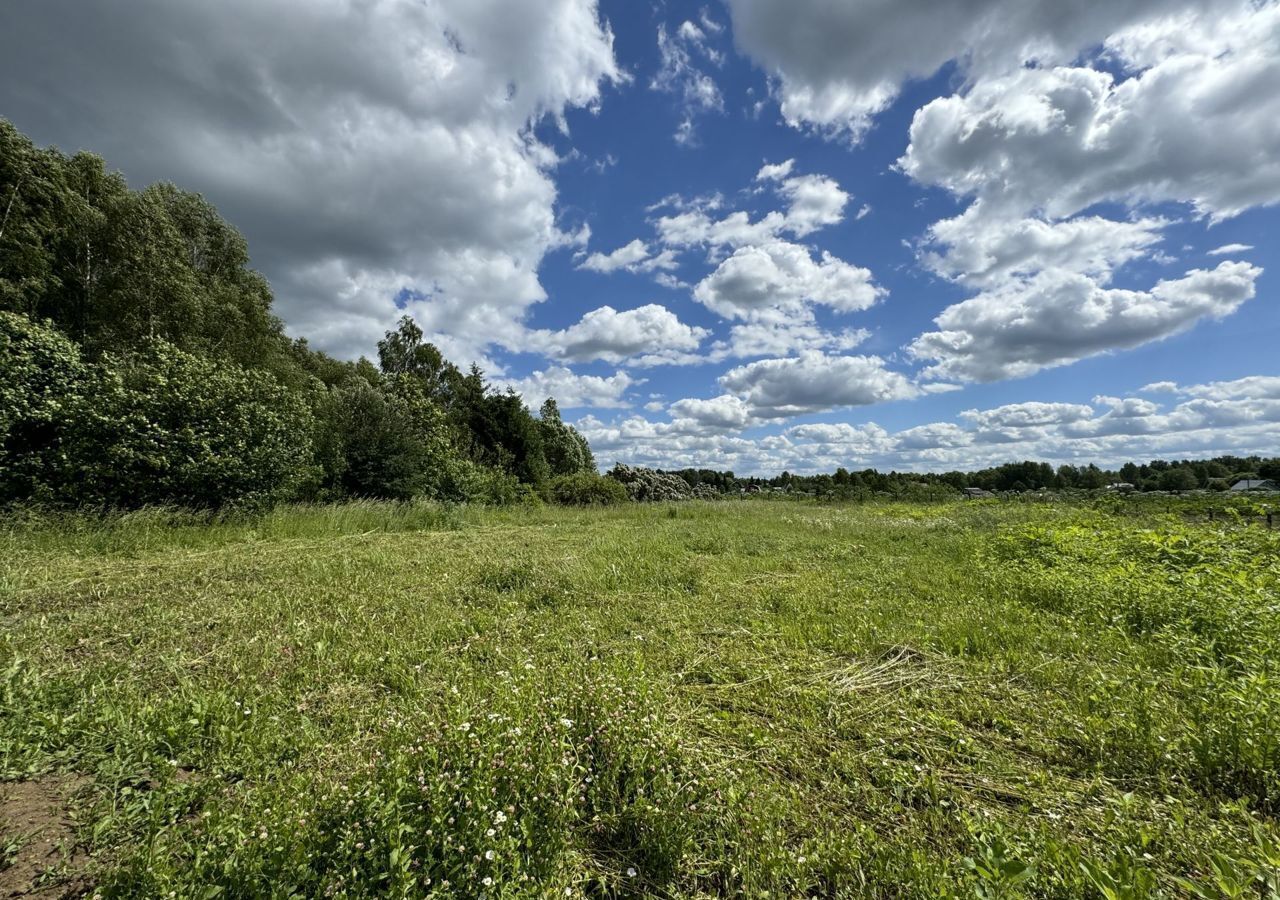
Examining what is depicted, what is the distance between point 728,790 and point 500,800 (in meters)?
1.28

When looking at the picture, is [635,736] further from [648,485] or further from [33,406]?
[648,485]

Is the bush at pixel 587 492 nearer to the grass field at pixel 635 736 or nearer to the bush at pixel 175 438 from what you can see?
the bush at pixel 175 438

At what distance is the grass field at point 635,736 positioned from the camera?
7.09 feet

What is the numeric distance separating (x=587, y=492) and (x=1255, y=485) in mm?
31635

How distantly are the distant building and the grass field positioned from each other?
2128cm

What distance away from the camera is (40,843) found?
2.29 metres

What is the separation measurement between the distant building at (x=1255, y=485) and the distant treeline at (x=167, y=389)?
30.7m

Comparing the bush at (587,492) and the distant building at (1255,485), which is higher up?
the distant building at (1255,485)

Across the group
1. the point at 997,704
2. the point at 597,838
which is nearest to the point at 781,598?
the point at 997,704

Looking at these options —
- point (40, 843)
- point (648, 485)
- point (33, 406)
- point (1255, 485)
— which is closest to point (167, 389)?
point (33, 406)

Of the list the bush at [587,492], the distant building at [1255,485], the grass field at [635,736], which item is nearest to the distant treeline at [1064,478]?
A: the distant building at [1255,485]

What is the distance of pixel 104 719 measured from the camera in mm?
3223

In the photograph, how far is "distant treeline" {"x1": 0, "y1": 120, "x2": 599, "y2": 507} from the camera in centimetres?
996

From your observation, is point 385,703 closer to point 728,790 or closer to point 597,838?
point 597,838
